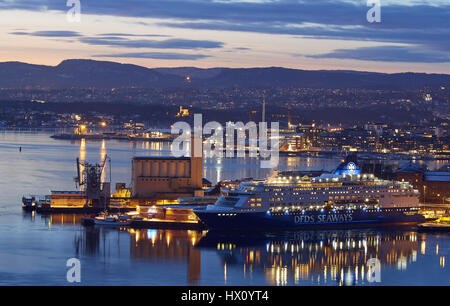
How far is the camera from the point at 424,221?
17531mm

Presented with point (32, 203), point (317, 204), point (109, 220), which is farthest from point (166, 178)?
point (317, 204)

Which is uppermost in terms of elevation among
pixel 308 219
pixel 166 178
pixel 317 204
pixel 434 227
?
pixel 166 178

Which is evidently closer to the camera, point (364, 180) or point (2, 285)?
point (2, 285)

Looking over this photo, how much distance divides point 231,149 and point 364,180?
82.4 ft

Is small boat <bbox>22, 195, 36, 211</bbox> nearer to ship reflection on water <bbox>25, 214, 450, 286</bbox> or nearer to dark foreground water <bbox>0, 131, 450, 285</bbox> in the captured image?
dark foreground water <bbox>0, 131, 450, 285</bbox>

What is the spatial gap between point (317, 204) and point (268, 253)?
254 centimetres

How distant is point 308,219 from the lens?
16641 millimetres

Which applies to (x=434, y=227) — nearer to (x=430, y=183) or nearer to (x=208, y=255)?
(x=430, y=183)

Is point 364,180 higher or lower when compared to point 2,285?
higher

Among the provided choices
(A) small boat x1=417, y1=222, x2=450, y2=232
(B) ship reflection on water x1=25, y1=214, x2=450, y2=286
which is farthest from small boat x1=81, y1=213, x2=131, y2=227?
(A) small boat x1=417, y1=222, x2=450, y2=232
